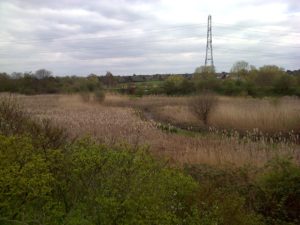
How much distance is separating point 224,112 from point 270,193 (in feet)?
63.8

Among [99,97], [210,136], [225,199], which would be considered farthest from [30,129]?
[99,97]

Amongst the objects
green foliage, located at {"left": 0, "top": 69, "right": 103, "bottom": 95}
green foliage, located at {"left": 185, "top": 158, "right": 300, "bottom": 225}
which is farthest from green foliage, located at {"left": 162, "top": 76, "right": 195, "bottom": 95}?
green foliage, located at {"left": 185, "top": 158, "right": 300, "bottom": 225}

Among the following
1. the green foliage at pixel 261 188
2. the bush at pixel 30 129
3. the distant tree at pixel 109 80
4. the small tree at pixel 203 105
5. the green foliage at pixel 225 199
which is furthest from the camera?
the distant tree at pixel 109 80

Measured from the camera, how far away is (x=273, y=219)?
798 centimetres

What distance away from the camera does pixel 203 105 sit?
29.3m

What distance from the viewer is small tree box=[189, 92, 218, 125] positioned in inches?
1147

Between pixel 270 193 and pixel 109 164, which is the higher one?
pixel 109 164

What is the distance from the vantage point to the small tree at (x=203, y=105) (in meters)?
29.1

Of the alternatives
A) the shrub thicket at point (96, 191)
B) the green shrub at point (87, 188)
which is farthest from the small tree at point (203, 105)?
the green shrub at point (87, 188)

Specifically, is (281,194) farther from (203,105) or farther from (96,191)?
(203,105)

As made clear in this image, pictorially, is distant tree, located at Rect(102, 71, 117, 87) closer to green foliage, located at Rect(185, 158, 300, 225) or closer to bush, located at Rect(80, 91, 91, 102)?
bush, located at Rect(80, 91, 91, 102)

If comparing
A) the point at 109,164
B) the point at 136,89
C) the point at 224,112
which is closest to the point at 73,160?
the point at 109,164

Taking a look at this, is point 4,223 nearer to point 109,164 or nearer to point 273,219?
point 109,164

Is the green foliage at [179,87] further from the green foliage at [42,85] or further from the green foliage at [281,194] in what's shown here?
the green foliage at [281,194]
